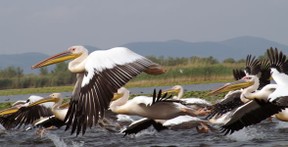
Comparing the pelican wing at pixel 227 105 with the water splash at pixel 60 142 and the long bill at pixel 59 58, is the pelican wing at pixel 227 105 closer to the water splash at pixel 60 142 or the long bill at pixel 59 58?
the water splash at pixel 60 142

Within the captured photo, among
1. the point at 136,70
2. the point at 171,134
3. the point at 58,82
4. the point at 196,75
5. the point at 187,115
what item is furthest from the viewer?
the point at 58,82

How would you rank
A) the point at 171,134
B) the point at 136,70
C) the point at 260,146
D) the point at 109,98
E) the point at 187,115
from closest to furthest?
1. the point at 109,98
2. the point at 136,70
3. the point at 260,146
4. the point at 187,115
5. the point at 171,134

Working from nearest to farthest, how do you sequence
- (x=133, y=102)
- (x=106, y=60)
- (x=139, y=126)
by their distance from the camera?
1. (x=106, y=60)
2. (x=133, y=102)
3. (x=139, y=126)

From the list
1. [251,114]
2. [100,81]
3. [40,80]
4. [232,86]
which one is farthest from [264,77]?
[40,80]

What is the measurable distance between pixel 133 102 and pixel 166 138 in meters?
1.09

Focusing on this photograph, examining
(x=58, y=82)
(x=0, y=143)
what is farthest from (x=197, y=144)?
(x=58, y=82)

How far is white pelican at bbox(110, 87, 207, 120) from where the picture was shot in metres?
8.32

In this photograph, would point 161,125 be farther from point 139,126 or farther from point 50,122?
point 50,122

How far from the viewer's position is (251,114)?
26.0 ft

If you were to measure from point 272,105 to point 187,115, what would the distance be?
1577mm

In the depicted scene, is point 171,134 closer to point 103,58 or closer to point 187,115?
point 187,115

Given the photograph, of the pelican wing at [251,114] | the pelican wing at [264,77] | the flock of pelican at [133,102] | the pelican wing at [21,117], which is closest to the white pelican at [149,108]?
the flock of pelican at [133,102]

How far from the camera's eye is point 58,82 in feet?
108

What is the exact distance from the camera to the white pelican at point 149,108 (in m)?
8.32
